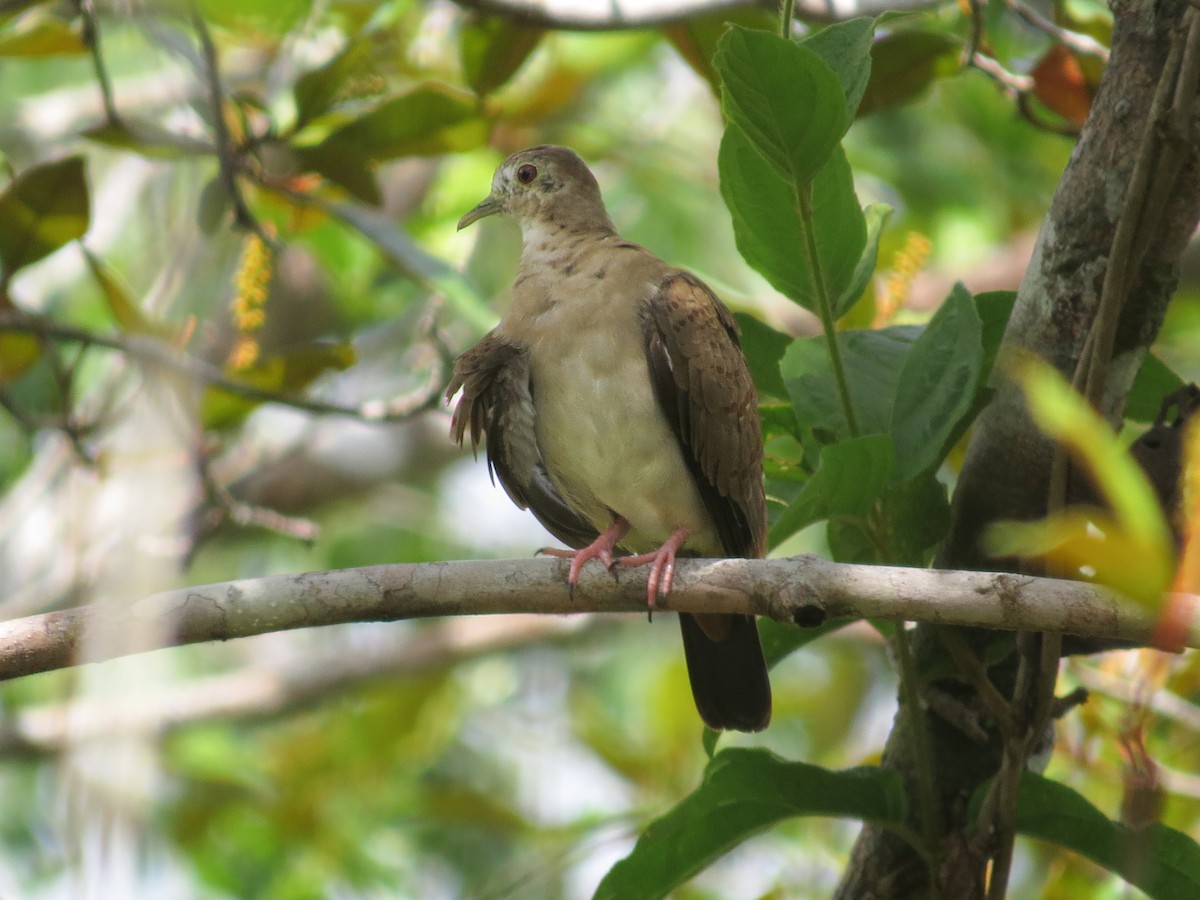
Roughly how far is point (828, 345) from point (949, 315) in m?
0.26

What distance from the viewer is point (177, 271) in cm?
407

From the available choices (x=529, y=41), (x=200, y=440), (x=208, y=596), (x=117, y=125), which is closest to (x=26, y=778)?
(x=200, y=440)

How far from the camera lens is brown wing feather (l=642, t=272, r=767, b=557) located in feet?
11.1

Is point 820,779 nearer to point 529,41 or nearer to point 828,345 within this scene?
point 828,345

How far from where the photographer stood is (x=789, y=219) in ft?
9.36

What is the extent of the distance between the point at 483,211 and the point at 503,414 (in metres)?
1.17

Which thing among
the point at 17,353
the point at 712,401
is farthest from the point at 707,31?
the point at 17,353

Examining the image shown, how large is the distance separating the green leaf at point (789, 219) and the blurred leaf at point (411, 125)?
1.65 meters

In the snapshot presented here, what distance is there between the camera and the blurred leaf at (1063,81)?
374cm

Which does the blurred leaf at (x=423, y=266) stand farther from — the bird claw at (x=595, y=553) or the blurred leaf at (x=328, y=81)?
the bird claw at (x=595, y=553)

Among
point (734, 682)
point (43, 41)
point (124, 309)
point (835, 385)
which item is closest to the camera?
point (835, 385)

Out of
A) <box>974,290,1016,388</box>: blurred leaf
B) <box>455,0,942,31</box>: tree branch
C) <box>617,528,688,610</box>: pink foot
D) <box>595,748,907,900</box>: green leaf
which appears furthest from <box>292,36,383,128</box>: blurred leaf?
<box>595,748,907,900</box>: green leaf

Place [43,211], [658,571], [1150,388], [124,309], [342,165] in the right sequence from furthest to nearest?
1. [342,165]
2. [124,309]
3. [43,211]
4. [1150,388]
5. [658,571]

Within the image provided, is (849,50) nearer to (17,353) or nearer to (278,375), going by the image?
(278,375)
